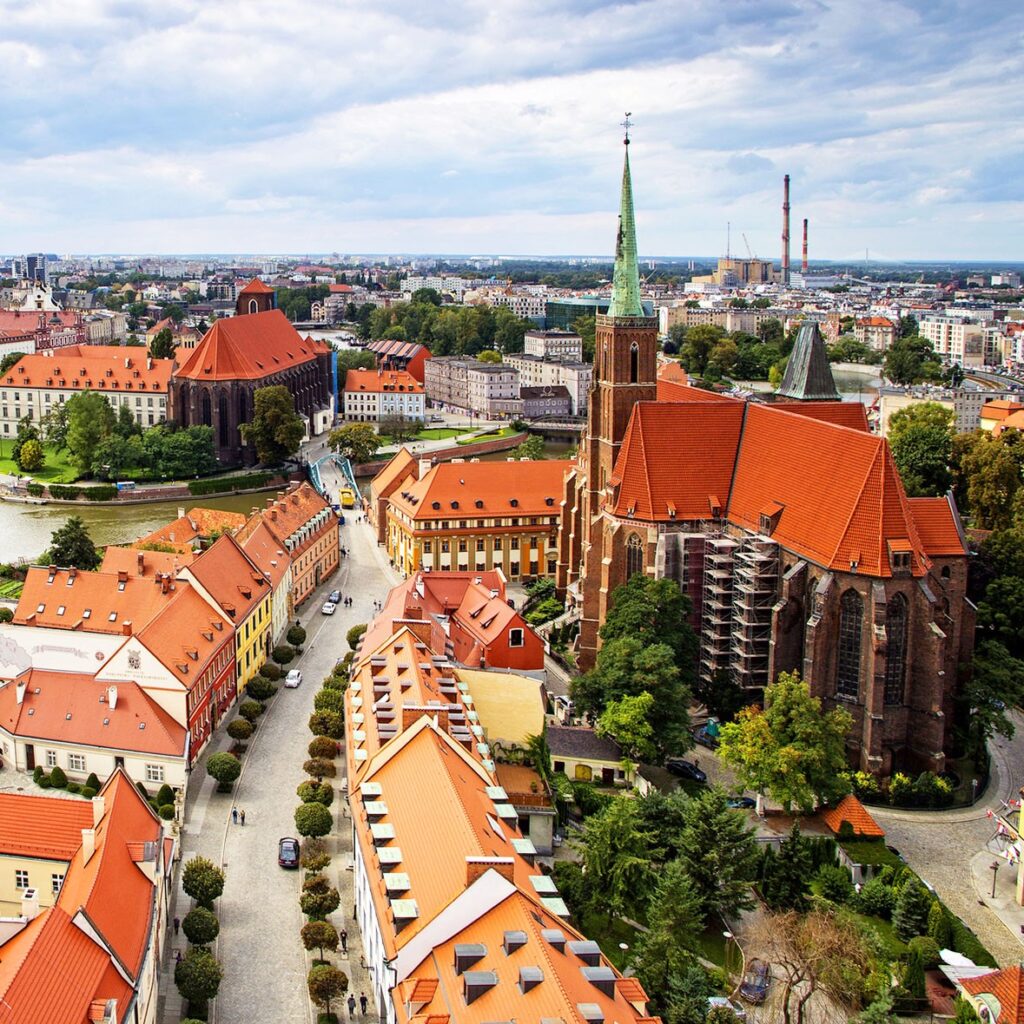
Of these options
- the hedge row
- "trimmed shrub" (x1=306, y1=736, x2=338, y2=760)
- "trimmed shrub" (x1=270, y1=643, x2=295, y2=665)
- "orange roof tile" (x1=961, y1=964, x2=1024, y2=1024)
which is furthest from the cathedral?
the hedge row

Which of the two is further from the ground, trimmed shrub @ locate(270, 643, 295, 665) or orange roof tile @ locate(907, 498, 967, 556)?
orange roof tile @ locate(907, 498, 967, 556)

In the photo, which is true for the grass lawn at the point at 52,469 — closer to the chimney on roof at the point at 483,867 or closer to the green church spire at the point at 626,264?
the green church spire at the point at 626,264

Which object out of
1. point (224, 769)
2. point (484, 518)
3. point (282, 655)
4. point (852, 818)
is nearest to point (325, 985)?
point (224, 769)

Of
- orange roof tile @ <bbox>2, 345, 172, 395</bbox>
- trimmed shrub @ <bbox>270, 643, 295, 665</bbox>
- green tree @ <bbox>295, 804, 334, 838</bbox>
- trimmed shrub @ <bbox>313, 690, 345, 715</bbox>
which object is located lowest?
green tree @ <bbox>295, 804, 334, 838</bbox>

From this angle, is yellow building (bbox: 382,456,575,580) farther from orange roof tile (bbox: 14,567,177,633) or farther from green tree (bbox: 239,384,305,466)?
green tree (bbox: 239,384,305,466)

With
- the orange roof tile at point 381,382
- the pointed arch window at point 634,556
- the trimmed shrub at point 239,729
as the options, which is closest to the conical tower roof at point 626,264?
the pointed arch window at point 634,556

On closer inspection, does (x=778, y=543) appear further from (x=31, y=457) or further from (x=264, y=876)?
(x=31, y=457)
